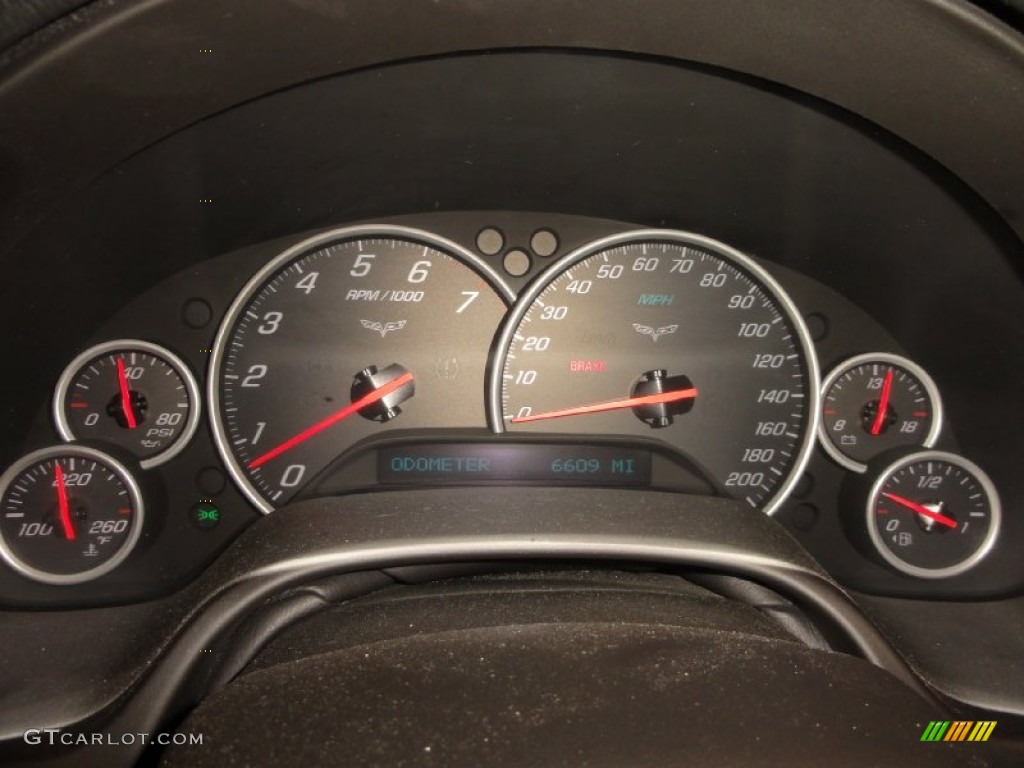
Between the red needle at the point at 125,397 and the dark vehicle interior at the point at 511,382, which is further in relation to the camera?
the red needle at the point at 125,397

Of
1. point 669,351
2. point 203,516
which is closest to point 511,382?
point 669,351

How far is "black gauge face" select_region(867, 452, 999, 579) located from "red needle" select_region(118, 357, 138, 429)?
70.0 inches

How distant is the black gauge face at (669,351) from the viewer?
2.51 m

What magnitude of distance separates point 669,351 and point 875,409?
21.1 inches

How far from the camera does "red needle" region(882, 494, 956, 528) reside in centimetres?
242

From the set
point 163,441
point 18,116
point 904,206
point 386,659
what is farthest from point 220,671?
point 904,206

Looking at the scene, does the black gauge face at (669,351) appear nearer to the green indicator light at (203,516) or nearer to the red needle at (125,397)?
the green indicator light at (203,516)

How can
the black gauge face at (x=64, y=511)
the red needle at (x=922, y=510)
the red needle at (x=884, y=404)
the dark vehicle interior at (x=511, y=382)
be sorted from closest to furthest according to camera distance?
the dark vehicle interior at (x=511, y=382) < the black gauge face at (x=64, y=511) < the red needle at (x=922, y=510) < the red needle at (x=884, y=404)

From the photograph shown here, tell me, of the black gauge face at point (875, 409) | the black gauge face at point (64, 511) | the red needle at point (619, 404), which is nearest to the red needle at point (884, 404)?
the black gauge face at point (875, 409)

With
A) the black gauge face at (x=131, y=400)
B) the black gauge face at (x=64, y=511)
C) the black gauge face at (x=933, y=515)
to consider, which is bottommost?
the black gauge face at (x=64, y=511)

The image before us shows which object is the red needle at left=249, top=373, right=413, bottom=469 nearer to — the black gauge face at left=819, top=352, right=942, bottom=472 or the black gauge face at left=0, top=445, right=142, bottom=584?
the black gauge face at left=0, top=445, right=142, bottom=584

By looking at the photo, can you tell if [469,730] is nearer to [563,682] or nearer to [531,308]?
[563,682]

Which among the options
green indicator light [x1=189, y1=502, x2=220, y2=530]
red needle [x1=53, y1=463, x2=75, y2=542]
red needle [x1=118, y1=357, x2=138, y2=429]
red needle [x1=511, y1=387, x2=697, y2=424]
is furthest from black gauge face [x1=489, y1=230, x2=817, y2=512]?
red needle [x1=53, y1=463, x2=75, y2=542]

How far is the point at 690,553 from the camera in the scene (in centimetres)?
155
